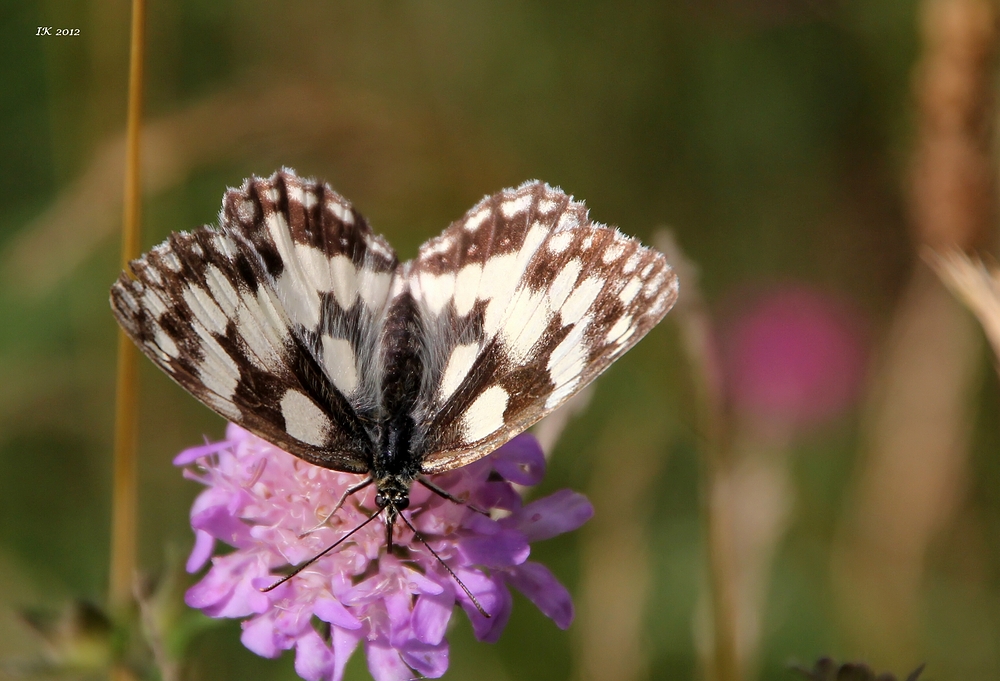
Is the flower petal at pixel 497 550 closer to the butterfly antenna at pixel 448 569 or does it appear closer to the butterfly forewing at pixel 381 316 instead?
the butterfly antenna at pixel 448 569

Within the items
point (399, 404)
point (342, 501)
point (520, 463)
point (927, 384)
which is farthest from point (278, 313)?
point (927, 384)

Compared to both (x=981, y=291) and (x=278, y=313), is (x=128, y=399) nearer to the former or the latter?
(x=278, y=313)

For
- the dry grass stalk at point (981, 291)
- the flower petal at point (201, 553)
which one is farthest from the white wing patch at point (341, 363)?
the dry grass stalk at point (981, 291)

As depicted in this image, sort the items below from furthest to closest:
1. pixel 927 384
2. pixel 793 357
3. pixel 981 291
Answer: pixel 793 357
pixel 927 384
pixel 981 291

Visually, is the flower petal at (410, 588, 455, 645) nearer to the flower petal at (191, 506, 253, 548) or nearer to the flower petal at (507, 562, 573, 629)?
the flower petal at (507, 562, 573, 629)

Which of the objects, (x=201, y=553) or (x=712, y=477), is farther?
(x=712, y=477)

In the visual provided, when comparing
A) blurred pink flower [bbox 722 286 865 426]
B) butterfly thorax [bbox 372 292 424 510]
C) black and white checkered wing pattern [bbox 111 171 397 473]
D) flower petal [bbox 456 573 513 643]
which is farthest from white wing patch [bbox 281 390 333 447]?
blurred pink flower [bbox 722 286 865 426]

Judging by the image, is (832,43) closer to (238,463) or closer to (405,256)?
(405,256)
